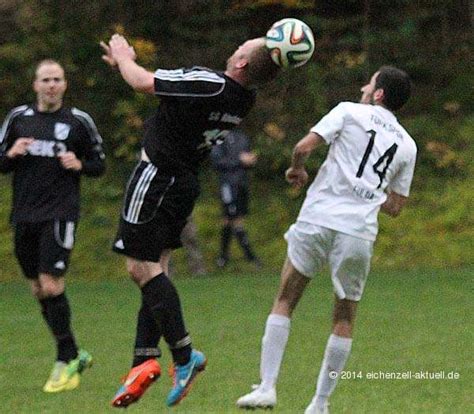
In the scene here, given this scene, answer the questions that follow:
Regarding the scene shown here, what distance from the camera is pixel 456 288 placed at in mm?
14688

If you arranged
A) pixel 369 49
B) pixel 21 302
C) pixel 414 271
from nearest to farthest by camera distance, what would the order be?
1. pixel 21 302
2. pixel 414 271
3. pixel 369 49

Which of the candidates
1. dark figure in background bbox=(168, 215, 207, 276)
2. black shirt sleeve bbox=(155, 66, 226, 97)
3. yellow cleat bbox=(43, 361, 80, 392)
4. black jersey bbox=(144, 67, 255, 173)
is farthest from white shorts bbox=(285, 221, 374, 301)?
dark figure in background bbox=(168, 215, 207, 276)

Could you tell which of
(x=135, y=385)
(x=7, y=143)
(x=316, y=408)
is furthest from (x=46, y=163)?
(x=316, y=408)

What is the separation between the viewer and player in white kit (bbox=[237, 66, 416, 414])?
7.58m

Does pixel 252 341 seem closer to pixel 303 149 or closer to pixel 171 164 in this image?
pixel 171 164

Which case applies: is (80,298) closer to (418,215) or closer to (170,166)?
(418,215)

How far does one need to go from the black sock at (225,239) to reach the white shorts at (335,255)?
970 cm

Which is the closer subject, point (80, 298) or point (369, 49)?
point (80, 298)

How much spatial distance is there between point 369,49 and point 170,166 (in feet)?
46.3

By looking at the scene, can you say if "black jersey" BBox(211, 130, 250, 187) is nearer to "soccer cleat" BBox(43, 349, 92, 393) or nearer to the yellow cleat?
"soccer cleat" BBox(43, 349, 92, 393)

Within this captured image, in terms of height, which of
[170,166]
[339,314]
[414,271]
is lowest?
[414,271]

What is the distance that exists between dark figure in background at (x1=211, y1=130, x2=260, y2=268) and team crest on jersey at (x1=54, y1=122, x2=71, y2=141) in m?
8.37

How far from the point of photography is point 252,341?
436 inches

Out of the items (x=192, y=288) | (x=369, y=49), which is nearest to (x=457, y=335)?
Answer: (x=192, y=288)
